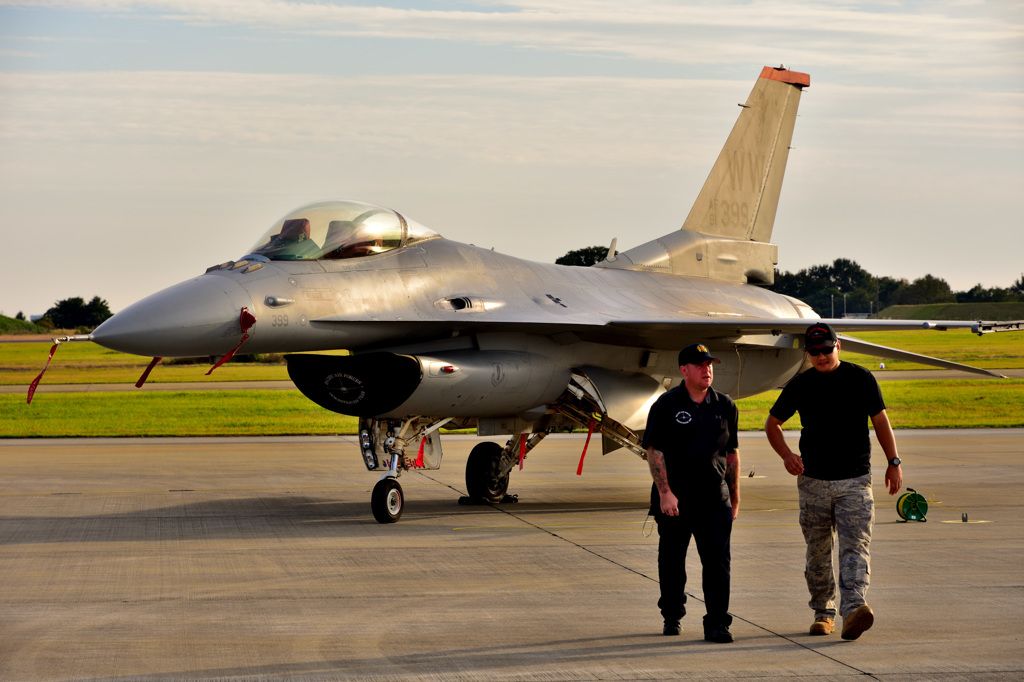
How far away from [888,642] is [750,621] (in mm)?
915

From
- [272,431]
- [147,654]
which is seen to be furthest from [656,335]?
[272,431]

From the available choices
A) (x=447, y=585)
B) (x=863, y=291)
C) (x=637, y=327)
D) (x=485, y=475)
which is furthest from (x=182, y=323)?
(x=863, y=291)

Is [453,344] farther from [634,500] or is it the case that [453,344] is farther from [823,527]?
[823,527]

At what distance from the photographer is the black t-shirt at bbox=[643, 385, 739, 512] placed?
7.12 meters

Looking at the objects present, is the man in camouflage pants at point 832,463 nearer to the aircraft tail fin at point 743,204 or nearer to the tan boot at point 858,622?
the tan boot at point 858,622

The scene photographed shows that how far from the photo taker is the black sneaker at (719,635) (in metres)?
6.89

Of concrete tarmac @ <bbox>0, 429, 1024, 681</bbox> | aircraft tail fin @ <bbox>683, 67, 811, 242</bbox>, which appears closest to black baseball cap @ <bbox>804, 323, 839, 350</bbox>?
concrete tarmac @ <bbox>0, 429, 1024, 681</bbox>

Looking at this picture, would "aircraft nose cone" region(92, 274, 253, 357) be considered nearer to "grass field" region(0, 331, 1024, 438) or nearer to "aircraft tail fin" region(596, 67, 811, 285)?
"aircraft tail fin" region(596, 67, 811, 285)

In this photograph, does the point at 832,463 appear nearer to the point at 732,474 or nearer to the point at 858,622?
the point at 732,474

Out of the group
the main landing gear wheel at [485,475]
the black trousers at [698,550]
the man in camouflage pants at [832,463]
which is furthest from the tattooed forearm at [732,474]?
the main landing gear wheel at [485,475]

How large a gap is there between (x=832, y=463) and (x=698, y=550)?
100 cm

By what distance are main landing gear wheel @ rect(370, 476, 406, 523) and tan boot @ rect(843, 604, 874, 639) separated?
20.6 feet

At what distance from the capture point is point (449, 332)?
43.1 feet

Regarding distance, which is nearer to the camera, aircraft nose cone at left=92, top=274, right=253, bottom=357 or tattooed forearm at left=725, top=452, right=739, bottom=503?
tattooed forearm at left=725, top=452, right=739, bottom=503
